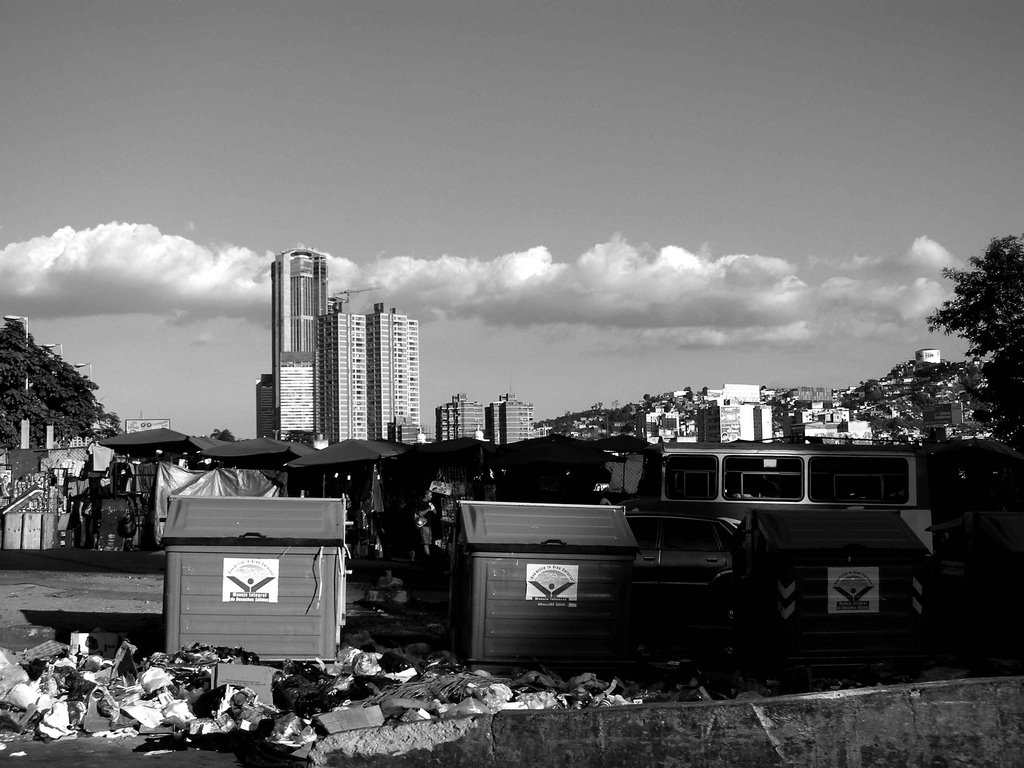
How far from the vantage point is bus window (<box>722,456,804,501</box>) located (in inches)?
719

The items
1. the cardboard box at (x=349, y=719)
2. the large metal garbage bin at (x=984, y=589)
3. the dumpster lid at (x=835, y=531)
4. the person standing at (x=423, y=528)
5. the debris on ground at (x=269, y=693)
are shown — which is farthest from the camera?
the person standing at (x=423, y=528)

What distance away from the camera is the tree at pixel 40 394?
4516 cm

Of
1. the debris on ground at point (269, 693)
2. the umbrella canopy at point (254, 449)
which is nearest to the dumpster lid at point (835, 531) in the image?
the debris on ground at point (269, 693)

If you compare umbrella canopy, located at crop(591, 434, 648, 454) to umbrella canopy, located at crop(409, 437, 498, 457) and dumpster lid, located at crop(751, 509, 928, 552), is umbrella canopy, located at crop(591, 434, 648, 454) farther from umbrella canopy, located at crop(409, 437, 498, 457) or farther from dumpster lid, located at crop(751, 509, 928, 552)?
dumpster lid, located at crop(751, 509, 928, 552)

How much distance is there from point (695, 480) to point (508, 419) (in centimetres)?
9291

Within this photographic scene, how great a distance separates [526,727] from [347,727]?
123cm

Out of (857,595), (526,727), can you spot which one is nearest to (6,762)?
(526,727)

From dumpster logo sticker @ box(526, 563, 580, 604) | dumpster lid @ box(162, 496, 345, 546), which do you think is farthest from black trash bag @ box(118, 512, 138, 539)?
dumpster logo sticker @ box(526, 563, 580, 604)

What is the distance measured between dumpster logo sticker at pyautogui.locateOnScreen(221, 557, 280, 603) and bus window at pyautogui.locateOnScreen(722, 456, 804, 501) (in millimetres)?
10275

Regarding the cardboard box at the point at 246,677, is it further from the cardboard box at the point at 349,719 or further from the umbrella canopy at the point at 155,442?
the umbrella canopy at the point at 155,442

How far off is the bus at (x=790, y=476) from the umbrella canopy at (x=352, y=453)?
22.5ft

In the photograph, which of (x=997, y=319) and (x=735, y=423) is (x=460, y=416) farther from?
(x=997, y=319)

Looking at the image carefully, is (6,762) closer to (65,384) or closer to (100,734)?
(100,734)

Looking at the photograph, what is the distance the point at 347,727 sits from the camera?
723 cm
